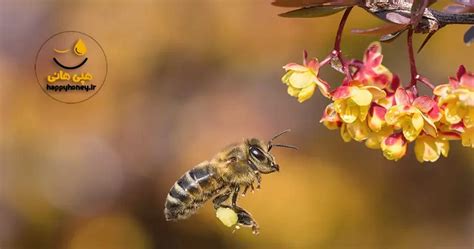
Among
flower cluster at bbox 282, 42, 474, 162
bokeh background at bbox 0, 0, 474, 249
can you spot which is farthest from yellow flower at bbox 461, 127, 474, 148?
bokeh background at bbox 0, 0, 474, 249

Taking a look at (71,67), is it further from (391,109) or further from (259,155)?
(391,109)

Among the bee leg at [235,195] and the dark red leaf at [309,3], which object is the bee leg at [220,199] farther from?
the dark red leaf at [309,3]

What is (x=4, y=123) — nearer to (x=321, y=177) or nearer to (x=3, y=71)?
(x=3, y=71)

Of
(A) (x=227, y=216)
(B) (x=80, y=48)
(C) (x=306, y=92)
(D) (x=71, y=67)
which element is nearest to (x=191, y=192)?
(A) (x=227, y=216)

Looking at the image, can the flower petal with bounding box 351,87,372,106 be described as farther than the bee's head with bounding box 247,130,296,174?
No

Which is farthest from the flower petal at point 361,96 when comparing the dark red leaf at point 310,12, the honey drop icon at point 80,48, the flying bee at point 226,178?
the honey drop icon at point 80,48

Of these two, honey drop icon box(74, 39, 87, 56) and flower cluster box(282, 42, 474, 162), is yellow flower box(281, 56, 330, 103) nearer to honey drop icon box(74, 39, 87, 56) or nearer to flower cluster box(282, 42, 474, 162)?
flower cluster box(282, 42, 474, 162)

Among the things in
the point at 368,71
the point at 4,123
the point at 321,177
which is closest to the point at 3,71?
the point at 4,123
